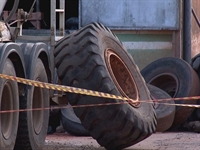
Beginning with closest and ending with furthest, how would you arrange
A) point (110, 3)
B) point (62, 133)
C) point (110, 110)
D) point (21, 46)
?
point (21, 46), point (110, 110), point (62, 133), point (110, 3)

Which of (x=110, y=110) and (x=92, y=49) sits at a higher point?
(x=92, y=49)

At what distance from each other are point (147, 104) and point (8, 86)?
3.12 m

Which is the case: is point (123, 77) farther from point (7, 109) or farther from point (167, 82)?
point (167, 82)

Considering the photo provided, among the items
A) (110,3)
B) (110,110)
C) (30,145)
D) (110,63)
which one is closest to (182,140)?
(110,63)

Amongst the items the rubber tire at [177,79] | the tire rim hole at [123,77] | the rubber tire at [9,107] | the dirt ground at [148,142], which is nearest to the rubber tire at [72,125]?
the dirt ground at [148,142]

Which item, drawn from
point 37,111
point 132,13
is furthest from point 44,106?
point 132,13

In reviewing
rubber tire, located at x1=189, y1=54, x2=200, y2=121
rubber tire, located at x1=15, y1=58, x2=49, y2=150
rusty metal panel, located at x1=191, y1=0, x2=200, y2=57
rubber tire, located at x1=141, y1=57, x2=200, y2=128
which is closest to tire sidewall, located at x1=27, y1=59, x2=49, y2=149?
rubber tire, located at x1=15, y1=58, x2=49, y2=150

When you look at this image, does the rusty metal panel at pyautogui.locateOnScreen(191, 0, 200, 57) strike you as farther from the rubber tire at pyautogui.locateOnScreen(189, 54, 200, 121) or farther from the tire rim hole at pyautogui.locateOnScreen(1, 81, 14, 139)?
the tire rim hole at pyautogui.locateOnScreen(1, 81, 14, 139)

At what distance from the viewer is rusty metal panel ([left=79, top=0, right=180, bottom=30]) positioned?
51.1 ft

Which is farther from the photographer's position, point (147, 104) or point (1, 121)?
point (147, 104)

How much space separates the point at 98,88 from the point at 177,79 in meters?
5.17

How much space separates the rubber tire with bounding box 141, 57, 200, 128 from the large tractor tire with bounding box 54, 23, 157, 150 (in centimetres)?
353

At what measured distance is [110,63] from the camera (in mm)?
9352

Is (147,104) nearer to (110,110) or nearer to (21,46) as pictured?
(110,110)
